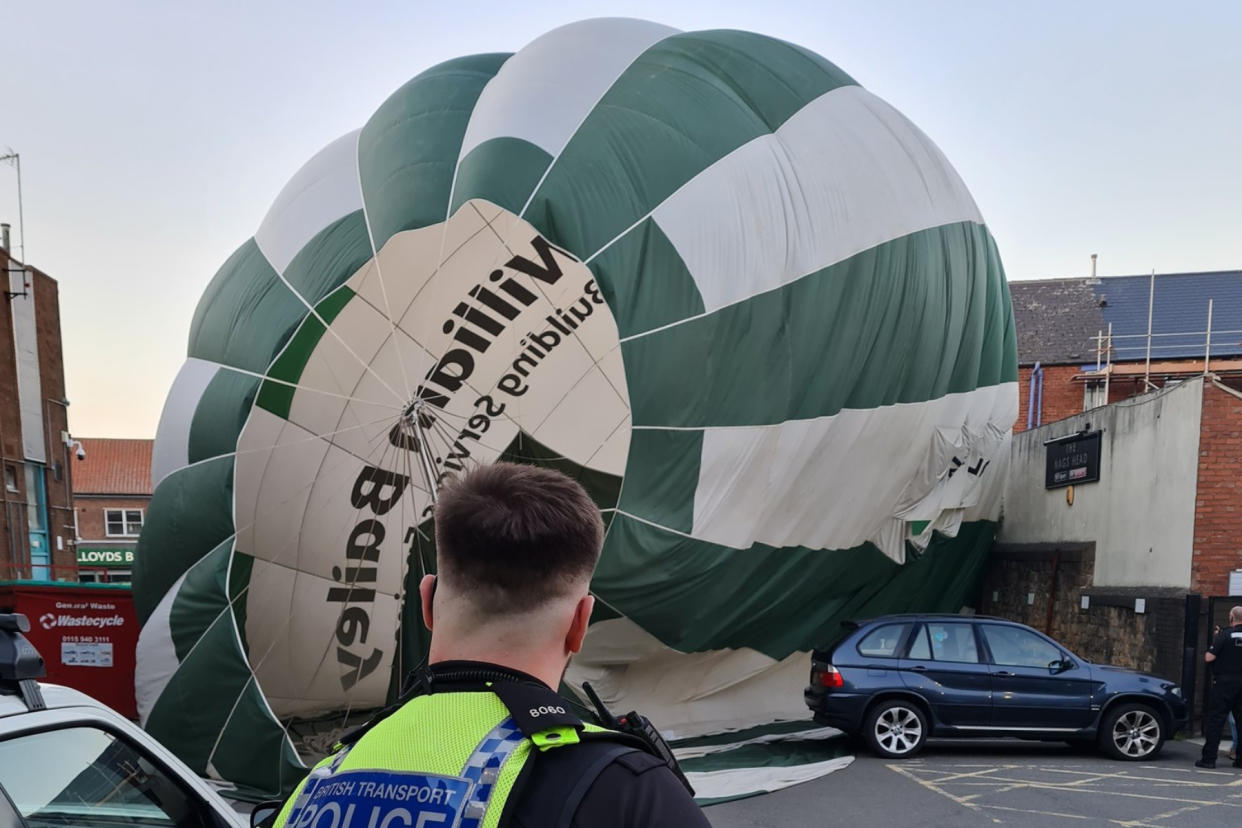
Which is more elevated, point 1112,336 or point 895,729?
point 1112,336

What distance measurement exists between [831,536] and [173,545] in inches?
246

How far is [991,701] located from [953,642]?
0.63 metres

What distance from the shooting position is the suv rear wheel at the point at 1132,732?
30.4ft

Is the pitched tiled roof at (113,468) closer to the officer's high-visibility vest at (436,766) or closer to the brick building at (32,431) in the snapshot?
the brick building at (32,431)

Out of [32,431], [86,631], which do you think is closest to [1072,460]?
[86,631]

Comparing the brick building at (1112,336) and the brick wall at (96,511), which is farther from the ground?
the brick building at (1112,336)

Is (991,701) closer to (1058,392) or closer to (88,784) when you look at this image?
(88,784)

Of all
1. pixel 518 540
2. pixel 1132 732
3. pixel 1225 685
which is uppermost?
pixel 518 540

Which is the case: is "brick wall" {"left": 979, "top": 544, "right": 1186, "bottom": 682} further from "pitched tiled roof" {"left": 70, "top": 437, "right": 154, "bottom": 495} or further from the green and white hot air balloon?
"pitched tiled roof" {"left": 70, "top": 437, "right": 154, "bottom": 495}

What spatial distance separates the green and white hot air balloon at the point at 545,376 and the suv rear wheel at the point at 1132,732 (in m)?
2.91

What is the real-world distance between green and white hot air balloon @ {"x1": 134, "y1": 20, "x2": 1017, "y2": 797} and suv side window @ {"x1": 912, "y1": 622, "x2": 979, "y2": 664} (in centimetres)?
127

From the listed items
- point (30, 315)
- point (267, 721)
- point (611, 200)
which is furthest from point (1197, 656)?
point (30, 315)

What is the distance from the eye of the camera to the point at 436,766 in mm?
1358

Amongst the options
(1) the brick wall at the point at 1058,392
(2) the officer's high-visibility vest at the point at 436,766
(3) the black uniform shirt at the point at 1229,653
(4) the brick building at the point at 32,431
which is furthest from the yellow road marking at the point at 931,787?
(1) the brick wall at the point at 1058,392
